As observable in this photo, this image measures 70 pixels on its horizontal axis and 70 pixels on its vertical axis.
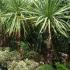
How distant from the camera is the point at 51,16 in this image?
10008mm

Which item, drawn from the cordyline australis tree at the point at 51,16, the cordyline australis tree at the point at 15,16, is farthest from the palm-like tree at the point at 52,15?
the cordyline australis tree at the point at 15,16

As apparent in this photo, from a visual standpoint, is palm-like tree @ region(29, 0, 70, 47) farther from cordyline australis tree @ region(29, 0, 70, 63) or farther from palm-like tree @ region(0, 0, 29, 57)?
palm-like tree @ region(0, 0, 29, 57)

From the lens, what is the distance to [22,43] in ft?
38.1

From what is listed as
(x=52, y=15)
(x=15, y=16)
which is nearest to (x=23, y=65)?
(x=15, y=16)

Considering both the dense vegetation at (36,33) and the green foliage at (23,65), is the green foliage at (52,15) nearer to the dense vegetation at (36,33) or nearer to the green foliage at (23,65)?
the dense vegetation at (36,33)

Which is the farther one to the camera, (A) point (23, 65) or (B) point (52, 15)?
(A) point (23, 65)

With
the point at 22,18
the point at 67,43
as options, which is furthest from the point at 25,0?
the point at 67,43

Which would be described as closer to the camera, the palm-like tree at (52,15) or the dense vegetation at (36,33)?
the palm-like tree at (52,15)

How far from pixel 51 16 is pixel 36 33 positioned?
6.31 feet

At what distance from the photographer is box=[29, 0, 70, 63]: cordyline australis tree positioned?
32.6ft

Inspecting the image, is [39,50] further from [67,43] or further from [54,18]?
[54,18]

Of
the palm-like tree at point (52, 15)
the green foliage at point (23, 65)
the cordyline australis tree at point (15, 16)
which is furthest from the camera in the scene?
the cordyline australis tree at point (15, 16)

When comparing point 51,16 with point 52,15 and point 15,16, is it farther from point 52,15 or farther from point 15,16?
point 15,16

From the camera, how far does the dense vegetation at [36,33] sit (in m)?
10.0
